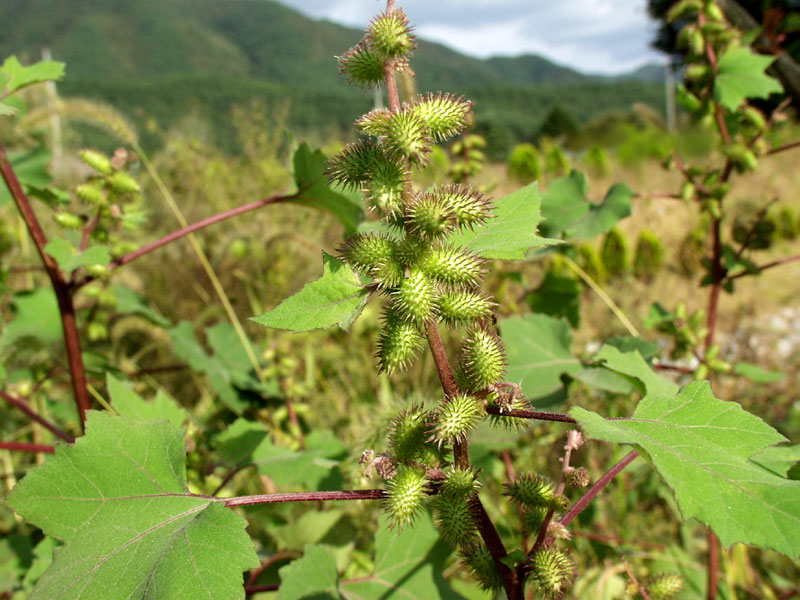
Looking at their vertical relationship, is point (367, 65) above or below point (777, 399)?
above

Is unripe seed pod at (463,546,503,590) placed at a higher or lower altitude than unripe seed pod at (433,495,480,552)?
lower

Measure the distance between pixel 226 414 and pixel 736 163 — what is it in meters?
2.45

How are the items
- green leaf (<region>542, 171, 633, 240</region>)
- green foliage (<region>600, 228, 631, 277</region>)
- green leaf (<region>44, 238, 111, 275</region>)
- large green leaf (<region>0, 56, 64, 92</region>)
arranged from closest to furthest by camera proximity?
1. green leaf (<region>44, 238, 111, 275</region>)
2. large green leaf (<region>0, 56, 64, 92</region>)
3. green leaf (<region>542, 171, 633, 240</region>)
4. green foliage (<region>600, 228, 631, 277</region>)

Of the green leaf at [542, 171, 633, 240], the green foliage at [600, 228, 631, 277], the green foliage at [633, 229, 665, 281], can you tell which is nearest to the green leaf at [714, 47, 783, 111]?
the green leaf at [542, 171, 633, 240]

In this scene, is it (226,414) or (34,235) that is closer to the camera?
(34,235)

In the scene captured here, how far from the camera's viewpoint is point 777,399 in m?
3.87

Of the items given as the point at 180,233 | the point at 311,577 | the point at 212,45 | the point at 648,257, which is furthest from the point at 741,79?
the point at 212,45

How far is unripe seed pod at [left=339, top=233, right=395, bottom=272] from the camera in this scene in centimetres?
87

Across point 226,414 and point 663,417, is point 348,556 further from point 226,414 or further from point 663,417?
point 663,417

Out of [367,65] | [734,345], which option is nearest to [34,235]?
[367,65]

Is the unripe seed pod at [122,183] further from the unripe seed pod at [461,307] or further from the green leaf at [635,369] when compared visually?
the green leaf at [635,369]

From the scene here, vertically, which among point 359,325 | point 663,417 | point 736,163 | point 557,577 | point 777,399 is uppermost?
point 736,163

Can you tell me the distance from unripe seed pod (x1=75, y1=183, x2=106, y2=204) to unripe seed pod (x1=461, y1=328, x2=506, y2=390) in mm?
1346

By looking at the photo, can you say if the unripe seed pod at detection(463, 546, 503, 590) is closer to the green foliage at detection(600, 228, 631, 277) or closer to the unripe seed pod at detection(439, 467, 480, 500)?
the unripe seed pod at detection(439, 467, 480, 500)
